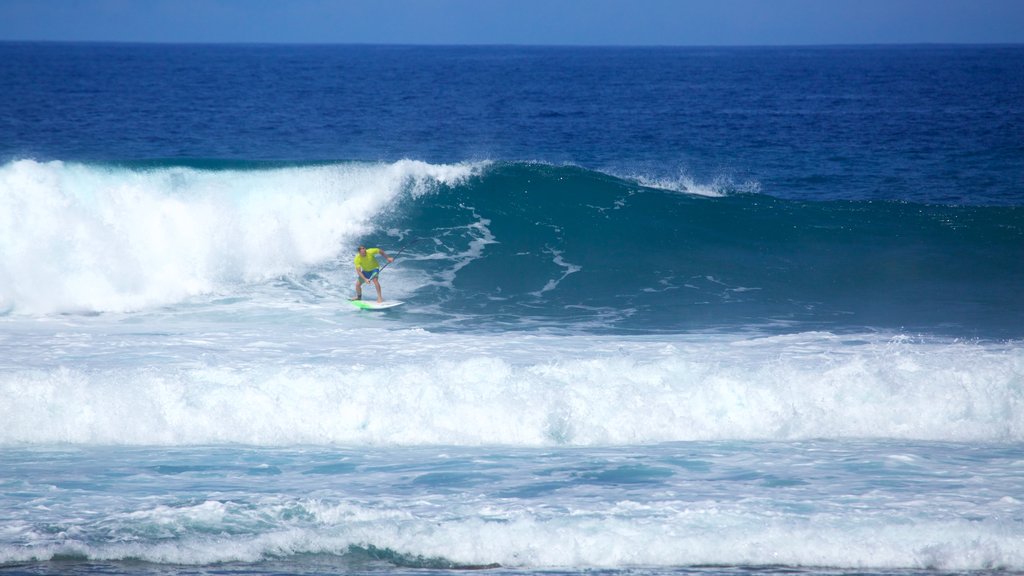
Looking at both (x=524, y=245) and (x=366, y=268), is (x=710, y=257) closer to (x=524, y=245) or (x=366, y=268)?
(x=524, y=245)

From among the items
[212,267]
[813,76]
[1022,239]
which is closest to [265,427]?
[212,267]

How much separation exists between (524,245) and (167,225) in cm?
609

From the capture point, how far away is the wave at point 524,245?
13.8 m

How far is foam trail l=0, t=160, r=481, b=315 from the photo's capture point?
45.9 feet

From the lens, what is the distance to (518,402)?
9.25m

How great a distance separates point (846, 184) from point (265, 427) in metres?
19.7

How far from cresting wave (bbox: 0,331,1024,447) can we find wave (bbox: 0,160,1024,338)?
2979mm

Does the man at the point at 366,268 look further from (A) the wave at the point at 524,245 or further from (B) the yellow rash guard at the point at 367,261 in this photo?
(A) the wave at the point at 524,245

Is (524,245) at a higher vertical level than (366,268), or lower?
higher

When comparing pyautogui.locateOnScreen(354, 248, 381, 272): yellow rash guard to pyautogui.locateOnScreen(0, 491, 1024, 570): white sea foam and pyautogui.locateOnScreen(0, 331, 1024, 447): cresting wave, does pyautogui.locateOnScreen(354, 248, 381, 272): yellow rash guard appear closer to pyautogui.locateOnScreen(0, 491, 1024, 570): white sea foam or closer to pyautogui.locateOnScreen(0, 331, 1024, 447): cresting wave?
pyautogui.locateOnScreen(0, 331, 1024, 447): cresting wave

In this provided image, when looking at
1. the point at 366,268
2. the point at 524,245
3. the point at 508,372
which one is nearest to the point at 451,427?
the point at 508,372

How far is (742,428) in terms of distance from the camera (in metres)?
9.08

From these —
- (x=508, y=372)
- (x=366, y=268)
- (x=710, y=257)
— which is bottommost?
(x=508, y=372)

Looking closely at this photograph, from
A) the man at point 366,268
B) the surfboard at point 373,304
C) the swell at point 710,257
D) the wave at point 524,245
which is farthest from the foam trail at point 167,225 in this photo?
the surfboard at point 373,304
